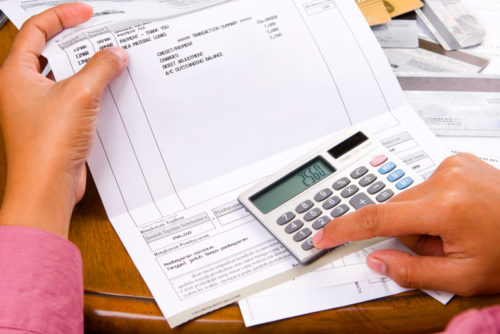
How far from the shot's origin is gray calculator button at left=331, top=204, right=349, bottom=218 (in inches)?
18.6

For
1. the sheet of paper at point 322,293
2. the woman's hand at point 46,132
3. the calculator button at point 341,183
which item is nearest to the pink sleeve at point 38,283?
the woman's hand at point 46,132

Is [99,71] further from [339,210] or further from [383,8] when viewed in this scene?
[383,8]

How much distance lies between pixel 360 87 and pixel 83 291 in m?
0.38

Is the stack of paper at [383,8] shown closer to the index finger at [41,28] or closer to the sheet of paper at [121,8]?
the sheet of paper at [121,8]

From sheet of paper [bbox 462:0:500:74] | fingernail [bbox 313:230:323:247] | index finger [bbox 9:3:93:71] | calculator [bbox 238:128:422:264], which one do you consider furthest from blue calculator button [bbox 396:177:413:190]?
index finger [bbox 9:3:93:71]

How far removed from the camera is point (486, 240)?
41cm

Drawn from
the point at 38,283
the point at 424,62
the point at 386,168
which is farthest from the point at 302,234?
the point at 424,62

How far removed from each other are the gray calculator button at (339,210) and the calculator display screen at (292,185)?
0.04m

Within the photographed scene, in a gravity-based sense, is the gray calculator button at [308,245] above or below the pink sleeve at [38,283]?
below

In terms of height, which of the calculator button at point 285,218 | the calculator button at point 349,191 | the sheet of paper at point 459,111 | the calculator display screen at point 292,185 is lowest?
the sheet of paper at point 459,111

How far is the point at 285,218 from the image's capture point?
1.55ft

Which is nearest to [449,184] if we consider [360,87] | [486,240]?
[486,240]

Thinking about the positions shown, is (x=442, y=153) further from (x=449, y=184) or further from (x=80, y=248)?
(x=80, y=248)

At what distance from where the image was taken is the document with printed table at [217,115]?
466 millimetres
